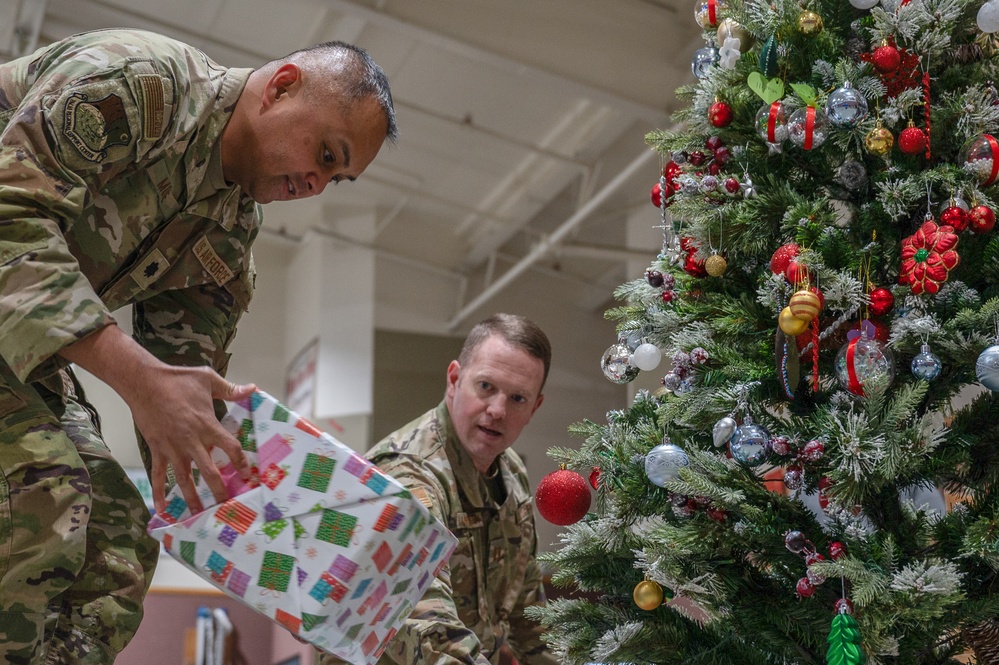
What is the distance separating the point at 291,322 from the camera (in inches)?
380

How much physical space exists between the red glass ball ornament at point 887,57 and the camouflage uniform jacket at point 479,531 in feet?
3.47

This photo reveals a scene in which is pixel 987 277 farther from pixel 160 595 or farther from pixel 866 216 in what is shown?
pixel 160 595

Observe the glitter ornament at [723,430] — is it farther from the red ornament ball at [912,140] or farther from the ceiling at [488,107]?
the ceiling at [488,107]

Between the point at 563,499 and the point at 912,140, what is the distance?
2.56ft

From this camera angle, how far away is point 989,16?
5.01ft

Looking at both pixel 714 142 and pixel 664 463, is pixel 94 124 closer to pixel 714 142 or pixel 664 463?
pixel 664 463

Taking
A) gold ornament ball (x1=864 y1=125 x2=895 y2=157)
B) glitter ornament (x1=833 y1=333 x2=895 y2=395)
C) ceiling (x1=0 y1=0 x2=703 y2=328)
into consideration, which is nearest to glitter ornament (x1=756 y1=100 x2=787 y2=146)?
gold ornament ball (x1=864 y1=125 x2=895 y2=157)

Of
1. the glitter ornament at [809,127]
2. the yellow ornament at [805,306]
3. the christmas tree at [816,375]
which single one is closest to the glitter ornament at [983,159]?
the christmas tree at [816,375]

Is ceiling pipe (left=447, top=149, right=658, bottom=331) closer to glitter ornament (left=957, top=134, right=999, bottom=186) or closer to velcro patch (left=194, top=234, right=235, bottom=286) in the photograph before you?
glitter ornament (left=957, top=134, right=999, bottom=186)

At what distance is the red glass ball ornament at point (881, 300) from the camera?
150cm

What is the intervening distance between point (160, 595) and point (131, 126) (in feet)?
12.8

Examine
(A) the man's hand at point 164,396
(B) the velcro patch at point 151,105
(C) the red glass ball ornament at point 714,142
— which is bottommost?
(A) the man's hand at point 164,396

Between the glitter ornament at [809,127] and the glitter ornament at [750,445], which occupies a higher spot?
the glitter ornament at [809,127]

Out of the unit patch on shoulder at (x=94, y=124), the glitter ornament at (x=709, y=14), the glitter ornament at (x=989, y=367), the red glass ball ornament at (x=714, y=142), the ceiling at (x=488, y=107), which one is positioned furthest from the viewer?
the ceiling at (x=488, y=107)
